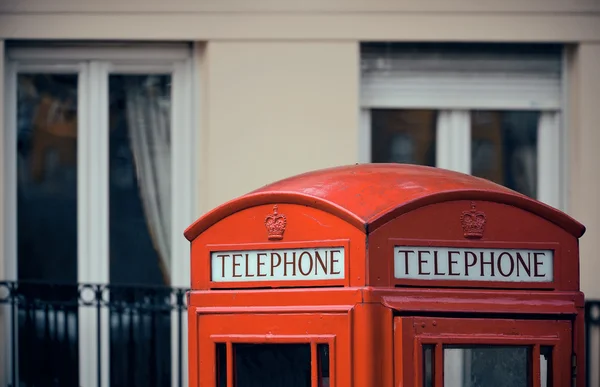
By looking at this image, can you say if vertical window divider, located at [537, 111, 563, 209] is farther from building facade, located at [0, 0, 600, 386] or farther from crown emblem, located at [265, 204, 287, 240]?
crown emblem, located at [265, 204, 287, 240]

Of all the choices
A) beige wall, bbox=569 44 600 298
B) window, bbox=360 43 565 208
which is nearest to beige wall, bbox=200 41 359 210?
window, bbox=360 43 565 208

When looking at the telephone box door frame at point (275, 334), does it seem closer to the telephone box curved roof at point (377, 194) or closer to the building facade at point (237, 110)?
the telephone box curved roof at point (377, 194)

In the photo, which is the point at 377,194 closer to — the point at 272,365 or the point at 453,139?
the point at 272,365

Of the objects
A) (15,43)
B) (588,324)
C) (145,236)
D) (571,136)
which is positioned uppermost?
(15,43)

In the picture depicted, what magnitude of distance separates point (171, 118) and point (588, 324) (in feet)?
10.7

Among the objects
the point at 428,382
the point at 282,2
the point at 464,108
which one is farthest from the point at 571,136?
the point at 428,382

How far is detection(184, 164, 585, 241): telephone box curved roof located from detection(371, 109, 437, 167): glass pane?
12.2ft

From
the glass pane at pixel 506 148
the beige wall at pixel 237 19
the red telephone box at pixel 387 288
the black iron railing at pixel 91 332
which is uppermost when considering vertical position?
the beige wall at pixel 237 19

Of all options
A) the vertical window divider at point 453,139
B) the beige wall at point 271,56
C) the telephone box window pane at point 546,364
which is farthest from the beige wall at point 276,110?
the telephone box window pane at point 546,364

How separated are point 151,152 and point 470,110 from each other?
2318mm

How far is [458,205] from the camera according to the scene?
529 cm

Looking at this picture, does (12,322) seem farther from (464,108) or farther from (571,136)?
(571,136)

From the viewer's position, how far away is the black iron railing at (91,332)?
9125 millimetres

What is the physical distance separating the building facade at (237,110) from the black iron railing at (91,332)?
0.13 ft
